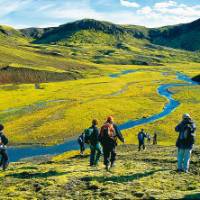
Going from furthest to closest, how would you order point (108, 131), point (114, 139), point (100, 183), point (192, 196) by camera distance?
1. point (114, 139)
2. point (108, 131)
3. point (100, 183)
4. point (192, 196)

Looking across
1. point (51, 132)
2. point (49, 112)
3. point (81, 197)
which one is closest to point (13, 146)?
point (51, 132)

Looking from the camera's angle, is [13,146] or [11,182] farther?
[13,146]

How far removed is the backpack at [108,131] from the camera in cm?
2286

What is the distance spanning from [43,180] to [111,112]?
7604 centimetres

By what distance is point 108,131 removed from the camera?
75.0 feet

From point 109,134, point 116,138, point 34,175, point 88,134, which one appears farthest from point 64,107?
point 109,134

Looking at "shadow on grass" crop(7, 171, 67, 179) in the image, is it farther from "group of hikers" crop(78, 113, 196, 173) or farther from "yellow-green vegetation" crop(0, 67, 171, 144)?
"yellow-green vegetation" crop(0, 67, 171, 144)

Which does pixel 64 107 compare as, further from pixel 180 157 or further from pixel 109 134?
pixel 180 157

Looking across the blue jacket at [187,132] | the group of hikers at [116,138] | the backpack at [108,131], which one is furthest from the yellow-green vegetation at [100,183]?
the backpack at [108,131]

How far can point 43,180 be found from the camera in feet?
70.7

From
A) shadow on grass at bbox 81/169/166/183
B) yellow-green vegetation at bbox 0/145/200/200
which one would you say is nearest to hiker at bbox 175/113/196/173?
yellow-green vegetation at bbox 0/145/200/200

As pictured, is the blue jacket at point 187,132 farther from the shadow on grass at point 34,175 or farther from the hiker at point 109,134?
the shadow on grass at point 34,175

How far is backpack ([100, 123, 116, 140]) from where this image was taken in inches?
900

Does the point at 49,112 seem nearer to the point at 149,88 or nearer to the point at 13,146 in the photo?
the point at 13,146
